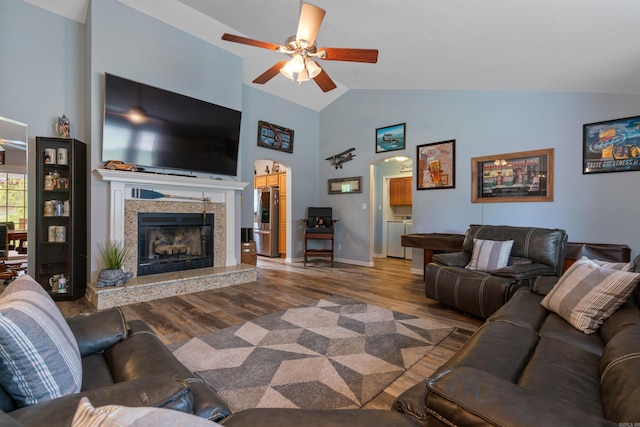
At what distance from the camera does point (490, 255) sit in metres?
3.09

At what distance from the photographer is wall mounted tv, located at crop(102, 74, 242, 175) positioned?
135 inches

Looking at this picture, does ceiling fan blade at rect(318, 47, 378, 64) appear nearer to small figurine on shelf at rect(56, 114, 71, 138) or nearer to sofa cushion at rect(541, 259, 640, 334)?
sofa cushion at rect(541, 259, 640, 334)

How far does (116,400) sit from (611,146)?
4831 mm

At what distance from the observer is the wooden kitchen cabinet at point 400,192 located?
6.63m

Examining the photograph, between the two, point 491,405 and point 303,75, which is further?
point 303,75

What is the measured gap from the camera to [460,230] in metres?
4.46

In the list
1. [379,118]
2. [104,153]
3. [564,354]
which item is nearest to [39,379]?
[564,354]

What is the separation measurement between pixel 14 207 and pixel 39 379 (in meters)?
9.29

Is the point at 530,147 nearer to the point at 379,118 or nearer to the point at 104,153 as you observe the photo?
the point at 379,118

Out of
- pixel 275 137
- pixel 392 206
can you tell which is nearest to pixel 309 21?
pixel 275 137

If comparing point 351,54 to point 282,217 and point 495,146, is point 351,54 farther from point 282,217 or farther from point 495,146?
point 282,217

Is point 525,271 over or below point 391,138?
below

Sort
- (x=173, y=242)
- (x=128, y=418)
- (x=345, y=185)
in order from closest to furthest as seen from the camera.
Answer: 1. (x=128, y=418)
2. (x=173, y=242)
3. (x=345, y=185)

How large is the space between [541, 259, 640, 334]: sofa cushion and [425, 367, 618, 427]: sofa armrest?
4.08 feet
